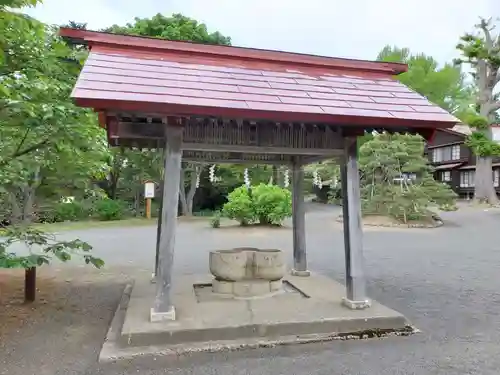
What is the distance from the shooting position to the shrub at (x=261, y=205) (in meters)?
14.7

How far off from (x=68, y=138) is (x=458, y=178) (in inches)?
1226

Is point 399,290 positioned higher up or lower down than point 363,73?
lower down

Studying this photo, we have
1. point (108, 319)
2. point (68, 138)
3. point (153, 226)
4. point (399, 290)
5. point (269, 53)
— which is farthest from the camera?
point (153, 226)

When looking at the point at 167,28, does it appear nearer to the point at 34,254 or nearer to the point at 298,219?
the point at 298,219

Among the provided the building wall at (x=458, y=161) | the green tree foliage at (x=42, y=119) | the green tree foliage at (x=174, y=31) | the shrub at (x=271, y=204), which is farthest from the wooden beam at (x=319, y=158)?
the building wall at (x=458, y=161)

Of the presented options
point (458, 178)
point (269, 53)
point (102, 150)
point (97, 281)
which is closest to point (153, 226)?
point (97, 281)

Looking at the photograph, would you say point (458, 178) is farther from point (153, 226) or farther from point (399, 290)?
point (399, 290)

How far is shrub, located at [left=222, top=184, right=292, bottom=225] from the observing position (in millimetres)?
14664

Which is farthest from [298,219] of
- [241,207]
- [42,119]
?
[241,207]

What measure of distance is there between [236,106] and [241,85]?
654 millimetres

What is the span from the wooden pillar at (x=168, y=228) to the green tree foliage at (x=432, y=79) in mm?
27477

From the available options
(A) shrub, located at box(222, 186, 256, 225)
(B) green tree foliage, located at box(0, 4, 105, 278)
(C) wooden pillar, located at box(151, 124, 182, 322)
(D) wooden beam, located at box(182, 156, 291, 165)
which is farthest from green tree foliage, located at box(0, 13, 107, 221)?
(A) shrub, located at box(222, 186, 256, 225)

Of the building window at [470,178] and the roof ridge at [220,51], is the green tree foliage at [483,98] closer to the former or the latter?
the building window at [470,178]

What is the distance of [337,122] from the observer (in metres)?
4.08
